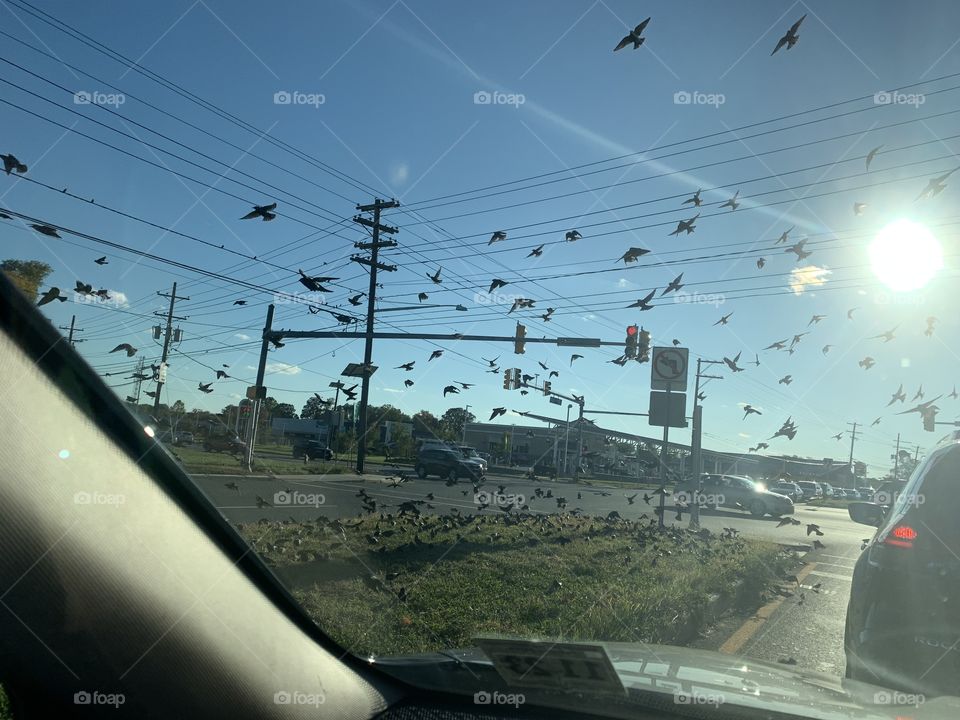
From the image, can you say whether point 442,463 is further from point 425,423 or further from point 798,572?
point 798,572

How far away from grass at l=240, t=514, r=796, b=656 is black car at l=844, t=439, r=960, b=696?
71.2 inches

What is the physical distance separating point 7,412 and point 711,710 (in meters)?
2.14

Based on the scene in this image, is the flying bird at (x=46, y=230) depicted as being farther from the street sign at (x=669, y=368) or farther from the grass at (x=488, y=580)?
the street sign at (x=669, y=368)

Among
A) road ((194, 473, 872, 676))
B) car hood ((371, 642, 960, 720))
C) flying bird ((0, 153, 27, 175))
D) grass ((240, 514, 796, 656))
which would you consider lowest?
road ((194, 473, 872, 676))

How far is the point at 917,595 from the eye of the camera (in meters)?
4.23

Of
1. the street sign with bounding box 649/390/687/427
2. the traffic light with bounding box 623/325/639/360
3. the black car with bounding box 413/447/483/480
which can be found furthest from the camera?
the black car with bounding box 413/447/483/480

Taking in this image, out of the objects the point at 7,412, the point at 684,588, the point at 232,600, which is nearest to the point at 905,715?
the point at 232,600

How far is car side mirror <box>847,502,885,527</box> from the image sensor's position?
6.43 m

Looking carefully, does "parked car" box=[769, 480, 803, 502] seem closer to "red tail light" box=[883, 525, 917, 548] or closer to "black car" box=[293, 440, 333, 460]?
"black car" box=[293, 440, 333, 460]

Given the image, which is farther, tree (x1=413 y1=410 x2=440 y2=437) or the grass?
tree (x1=413 y1=410 x2=440 y2=437)

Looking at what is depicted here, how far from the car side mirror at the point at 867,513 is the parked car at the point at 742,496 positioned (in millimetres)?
19816

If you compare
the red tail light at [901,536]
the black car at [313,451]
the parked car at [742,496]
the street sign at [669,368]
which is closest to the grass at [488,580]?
the red tail light at [901,536]

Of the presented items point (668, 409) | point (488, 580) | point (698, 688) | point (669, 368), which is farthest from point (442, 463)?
point (698, 688)

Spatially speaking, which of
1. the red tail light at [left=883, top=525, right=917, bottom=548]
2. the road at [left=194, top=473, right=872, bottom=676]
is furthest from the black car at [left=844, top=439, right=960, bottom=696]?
the road at [left=194, top=473, right=872, bottom=676]
